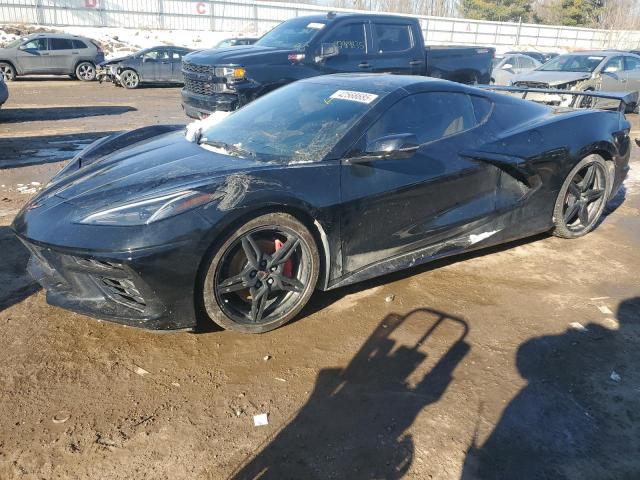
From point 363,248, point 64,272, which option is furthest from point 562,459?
point 64,272

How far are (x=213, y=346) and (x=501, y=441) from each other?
5.32 feet

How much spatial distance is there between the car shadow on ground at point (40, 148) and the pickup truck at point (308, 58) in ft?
5.86

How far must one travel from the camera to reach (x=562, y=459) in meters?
2.35

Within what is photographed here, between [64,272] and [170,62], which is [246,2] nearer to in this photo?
[170,62]

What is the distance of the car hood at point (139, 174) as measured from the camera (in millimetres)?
3062

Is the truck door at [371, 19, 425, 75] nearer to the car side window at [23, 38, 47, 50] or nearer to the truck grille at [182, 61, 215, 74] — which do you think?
the truck grille at [182, 61, 215, 74]

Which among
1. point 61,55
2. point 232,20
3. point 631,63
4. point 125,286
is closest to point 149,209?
point 125,286

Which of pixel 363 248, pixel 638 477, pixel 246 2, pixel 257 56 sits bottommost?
pixel 638 477

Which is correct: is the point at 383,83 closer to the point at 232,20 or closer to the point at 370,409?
the point at 370,409

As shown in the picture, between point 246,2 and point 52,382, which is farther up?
point 246,2

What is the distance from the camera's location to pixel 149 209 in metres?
2.89

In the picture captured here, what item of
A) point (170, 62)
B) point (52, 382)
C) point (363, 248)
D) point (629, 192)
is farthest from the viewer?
point (170, 62)

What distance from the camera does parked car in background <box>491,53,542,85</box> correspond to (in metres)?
16.6

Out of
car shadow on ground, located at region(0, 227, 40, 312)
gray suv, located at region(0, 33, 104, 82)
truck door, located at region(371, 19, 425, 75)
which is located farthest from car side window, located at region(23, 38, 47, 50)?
car shadow on ground, located at region(0, 227, 40, 312)
